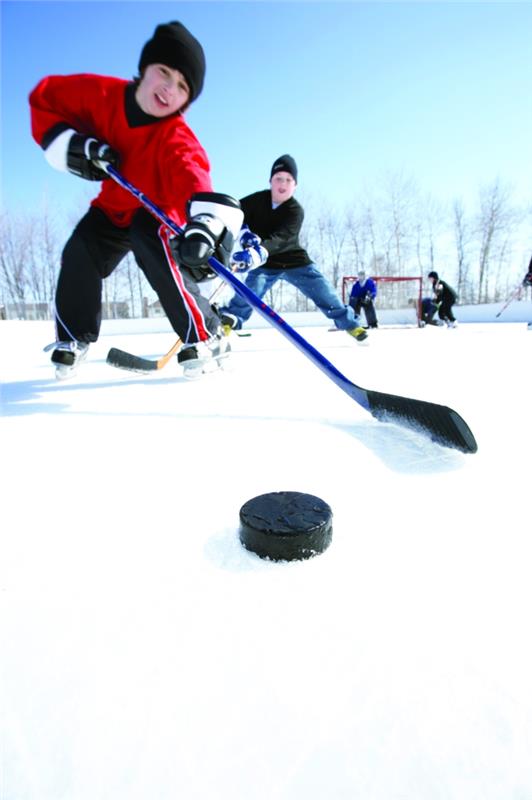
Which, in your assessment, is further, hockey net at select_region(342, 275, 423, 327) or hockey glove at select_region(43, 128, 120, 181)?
hockey net at select_region(342, 275, 423, 327)

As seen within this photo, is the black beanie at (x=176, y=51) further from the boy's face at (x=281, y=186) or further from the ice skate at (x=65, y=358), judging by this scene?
the boy's face at (x=281, y=186)

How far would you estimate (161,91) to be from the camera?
186cm

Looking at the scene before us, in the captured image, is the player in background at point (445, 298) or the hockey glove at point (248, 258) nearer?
the hockey glove at point (248, 258)

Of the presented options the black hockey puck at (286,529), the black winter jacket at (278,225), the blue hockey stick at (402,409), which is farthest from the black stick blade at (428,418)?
the black winter jacket at (278,225)

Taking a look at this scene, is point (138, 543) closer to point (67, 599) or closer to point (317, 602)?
point (67, 599)

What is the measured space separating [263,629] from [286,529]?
0.14m

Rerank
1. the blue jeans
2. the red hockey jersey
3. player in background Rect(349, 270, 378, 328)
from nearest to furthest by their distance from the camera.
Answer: the red hockey jersey → the blue jeans → player in background Rect(349, 270, 378, 328)

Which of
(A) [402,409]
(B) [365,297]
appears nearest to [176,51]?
(A) [402,409]

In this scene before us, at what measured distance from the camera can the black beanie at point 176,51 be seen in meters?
1.80

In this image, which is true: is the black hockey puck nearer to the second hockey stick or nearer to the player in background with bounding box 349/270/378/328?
the second hockey stick

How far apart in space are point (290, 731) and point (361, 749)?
0.19 ft

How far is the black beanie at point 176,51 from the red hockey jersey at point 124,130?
0.58 ft

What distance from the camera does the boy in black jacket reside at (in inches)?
147

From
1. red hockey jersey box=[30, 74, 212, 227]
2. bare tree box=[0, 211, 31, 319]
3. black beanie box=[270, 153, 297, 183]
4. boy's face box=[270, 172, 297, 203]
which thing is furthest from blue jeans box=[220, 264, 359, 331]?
bare tree box=[0, 211, 31, 319]
